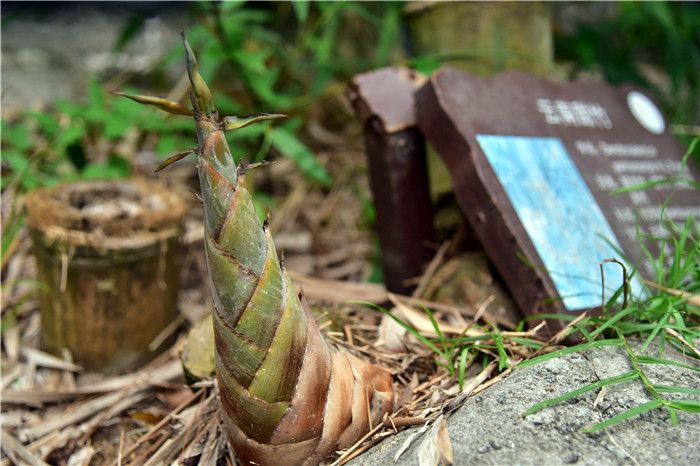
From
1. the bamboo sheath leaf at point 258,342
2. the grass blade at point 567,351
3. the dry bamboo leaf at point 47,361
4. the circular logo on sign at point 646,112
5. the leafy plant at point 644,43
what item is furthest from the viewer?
the leafy plant at point 644,43

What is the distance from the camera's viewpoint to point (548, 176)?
5.58ft

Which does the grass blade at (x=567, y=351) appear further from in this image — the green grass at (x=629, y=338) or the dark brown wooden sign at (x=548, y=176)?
the dark brown wooden sign at (x=548, y=176)

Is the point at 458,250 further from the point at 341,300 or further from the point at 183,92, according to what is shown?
the point at 183,92

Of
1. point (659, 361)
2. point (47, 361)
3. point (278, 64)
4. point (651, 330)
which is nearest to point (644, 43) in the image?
point (278, 64)

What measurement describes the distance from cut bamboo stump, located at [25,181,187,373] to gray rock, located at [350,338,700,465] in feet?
3.75

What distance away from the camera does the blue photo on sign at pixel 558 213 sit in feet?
4.93

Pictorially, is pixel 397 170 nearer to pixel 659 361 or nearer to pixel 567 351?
pixel 567 351

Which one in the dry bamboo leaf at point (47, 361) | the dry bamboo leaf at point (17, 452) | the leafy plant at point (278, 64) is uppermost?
the leafy plant at point (278, 64)

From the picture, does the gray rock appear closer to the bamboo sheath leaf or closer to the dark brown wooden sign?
the bamboo sheath leaf

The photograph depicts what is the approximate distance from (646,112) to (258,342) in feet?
6.64

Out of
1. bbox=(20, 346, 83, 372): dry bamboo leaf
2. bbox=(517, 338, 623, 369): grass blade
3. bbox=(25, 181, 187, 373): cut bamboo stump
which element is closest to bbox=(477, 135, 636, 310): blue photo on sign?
bbox=(517, 338, 623, 369): grass blade

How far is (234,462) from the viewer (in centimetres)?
118

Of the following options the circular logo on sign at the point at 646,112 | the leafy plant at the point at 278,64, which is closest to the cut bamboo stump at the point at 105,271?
the leafy plant at the point at 278,64

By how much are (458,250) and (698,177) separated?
3.32 ft
